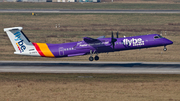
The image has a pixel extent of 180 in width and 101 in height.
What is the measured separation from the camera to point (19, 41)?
161ft

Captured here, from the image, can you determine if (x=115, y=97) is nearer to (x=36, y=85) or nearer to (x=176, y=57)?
(x=36, y=85)

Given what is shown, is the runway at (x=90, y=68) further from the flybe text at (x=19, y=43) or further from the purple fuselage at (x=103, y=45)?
the flybe text at (x=19, y=43)

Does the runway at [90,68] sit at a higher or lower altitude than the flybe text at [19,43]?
lower

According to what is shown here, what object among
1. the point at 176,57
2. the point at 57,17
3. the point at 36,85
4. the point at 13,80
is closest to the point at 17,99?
the point at 36,85

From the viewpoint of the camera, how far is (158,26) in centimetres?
9269

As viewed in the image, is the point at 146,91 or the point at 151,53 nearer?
the point at 146,91

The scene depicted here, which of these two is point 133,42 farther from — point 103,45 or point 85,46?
point 85,46

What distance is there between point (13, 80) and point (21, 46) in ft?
35.8

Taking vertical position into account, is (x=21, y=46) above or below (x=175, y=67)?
above

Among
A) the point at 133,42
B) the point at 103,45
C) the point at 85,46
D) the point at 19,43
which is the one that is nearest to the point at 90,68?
the point at 85,46

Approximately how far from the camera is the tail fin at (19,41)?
→ 48.2 meters

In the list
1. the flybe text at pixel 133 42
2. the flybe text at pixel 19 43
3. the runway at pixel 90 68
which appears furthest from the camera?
the flybe text at pixel 133 42

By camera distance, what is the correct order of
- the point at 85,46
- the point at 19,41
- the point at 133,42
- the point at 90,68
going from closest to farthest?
the point at 90,68, the point at 19,41, the point at 133,42, the point at 85,46

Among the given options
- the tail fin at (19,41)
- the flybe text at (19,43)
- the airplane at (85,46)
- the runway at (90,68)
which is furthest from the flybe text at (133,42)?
the flybe text at (19,43)
